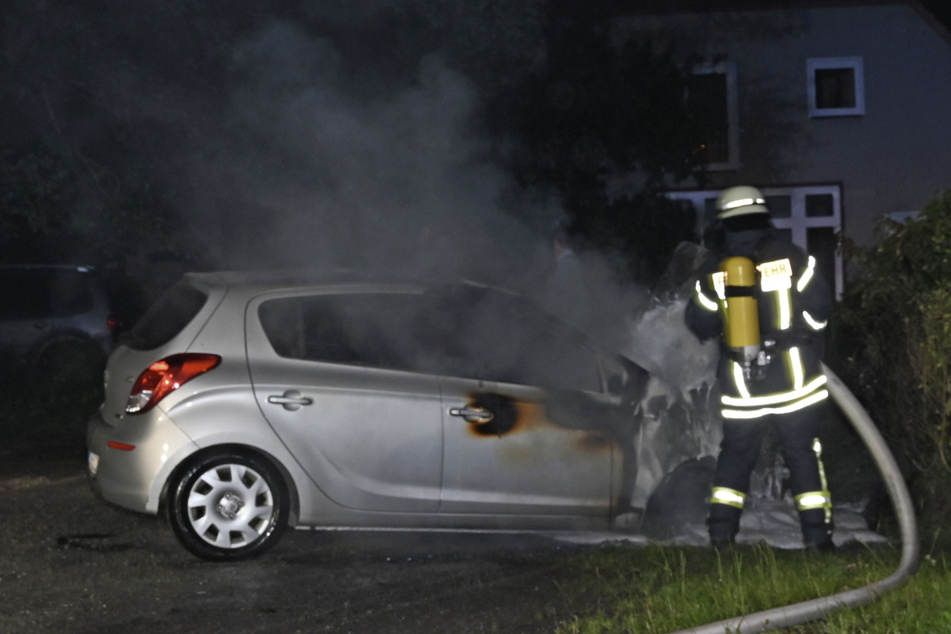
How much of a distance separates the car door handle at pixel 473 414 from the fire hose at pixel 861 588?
5.51ft

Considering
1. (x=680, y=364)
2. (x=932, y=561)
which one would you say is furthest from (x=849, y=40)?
(x=932, y=561)

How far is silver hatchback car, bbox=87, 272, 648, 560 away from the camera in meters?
6.15

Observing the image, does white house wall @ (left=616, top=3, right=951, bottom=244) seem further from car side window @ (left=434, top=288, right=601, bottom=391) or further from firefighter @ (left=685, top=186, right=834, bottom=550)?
firefighter @ (left=685, top=186, right=834, bottom=550)

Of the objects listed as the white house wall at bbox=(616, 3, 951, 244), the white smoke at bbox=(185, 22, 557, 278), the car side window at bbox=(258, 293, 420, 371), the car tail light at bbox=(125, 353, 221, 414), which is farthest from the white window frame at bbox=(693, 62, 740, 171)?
the car tail light at bbox=(125, 353, 221, 414)

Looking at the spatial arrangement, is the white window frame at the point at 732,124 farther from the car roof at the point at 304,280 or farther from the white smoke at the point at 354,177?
the car roof at the point at 304,280

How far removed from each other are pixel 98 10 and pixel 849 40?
1414cm

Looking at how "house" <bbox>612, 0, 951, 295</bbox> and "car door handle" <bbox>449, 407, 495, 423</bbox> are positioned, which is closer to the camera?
"car door handle" <bbox>449, 407, 495, 423</bbox>

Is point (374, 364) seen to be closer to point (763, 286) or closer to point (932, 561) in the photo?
point (763, 286)

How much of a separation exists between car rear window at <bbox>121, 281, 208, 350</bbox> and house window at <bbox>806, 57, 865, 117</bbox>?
52.8 ft

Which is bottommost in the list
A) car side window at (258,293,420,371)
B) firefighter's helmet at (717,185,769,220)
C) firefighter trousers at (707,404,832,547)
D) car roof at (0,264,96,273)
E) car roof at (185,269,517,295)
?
firefighter trousers at (707,404,832,547)

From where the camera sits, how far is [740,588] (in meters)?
4.81

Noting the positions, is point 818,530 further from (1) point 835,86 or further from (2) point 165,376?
(1) point 835,86

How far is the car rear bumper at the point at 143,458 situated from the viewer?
6.08m

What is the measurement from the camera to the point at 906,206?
20891 millimetres
